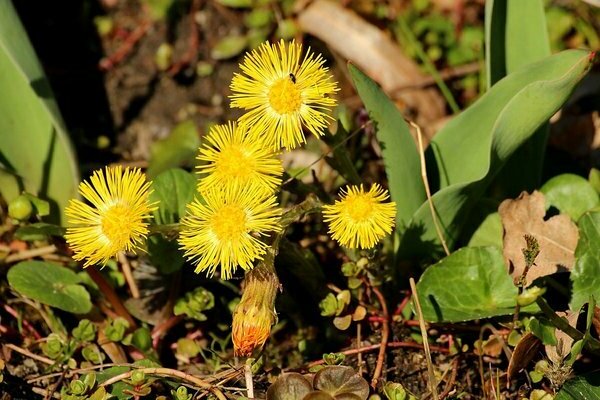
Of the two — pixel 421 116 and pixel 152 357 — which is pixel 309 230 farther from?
pixel 421 116

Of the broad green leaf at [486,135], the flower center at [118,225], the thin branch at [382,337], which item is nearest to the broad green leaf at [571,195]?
the broad green leaf at [486,135]

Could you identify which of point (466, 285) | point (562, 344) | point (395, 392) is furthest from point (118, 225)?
point (562, 344)

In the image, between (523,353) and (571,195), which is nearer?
(523,353)

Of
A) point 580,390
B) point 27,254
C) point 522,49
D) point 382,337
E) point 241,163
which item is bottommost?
point 580,390

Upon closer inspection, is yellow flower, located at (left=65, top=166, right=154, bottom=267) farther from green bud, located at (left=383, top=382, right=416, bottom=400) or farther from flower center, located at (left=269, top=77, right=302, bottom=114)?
green bud, located at (left=383, top=382, right=416, bottom=400)

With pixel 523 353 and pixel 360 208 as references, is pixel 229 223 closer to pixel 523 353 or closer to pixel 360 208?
pixel 360 208

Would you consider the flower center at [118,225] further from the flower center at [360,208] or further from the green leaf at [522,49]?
the green leaf at [522,49]

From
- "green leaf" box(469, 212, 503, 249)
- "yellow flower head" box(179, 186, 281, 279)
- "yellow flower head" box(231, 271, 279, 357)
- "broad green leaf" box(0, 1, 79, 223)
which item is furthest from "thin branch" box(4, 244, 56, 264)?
"green leaf" box(469, 212, 503, 249)
